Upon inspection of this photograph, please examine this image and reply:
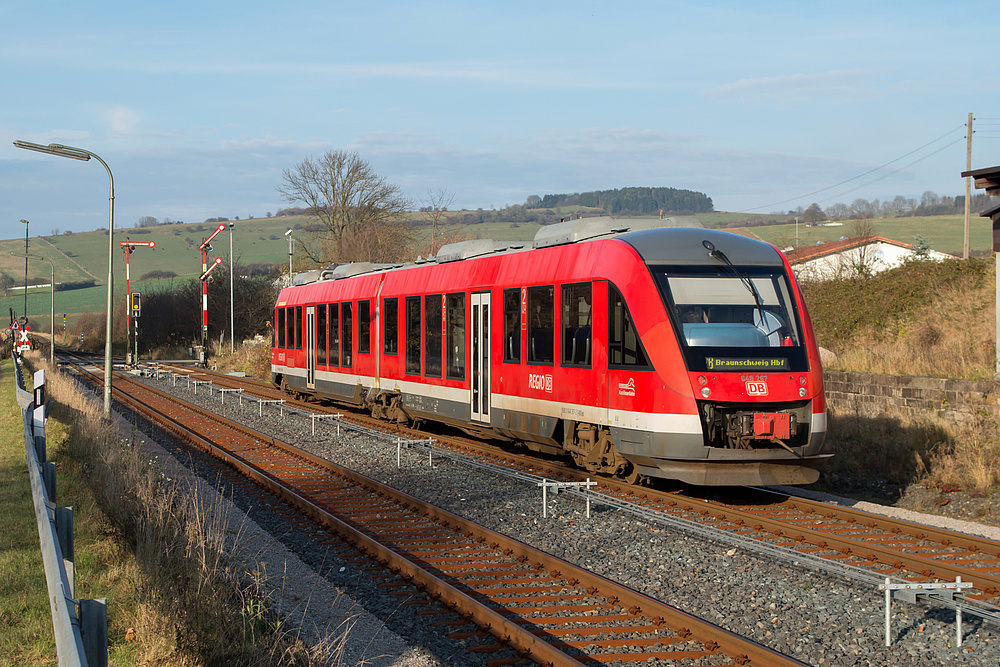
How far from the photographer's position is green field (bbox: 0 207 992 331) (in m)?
67.0

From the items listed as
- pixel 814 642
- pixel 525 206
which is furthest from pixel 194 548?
pixel 525 206

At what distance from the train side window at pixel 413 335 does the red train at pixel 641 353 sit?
1.51 meters

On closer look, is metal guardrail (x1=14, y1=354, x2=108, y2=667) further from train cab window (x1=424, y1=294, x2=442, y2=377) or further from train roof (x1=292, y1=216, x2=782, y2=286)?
train cab window (x1=424, y1=294, x2=442, y2=377)

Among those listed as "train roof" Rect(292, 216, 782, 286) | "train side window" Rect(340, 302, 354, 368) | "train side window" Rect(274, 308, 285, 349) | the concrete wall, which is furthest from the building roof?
"train side window" Rect(274, 308, 285, 349)

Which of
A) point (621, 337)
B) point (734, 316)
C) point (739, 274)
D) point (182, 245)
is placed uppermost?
point (182, 245)

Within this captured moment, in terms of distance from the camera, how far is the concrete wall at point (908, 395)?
13158 mm

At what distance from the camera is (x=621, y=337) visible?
35.4 ft

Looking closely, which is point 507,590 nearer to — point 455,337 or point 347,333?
point 455,337

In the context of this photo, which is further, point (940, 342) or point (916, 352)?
point (940, 342)

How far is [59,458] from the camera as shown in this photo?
1381cm

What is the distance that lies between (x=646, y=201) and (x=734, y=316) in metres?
73.9

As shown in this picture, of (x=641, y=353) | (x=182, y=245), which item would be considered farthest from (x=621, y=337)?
(x=182, y=245)

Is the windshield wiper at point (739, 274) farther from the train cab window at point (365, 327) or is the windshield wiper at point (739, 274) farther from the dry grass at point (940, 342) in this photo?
the train cab window at point (365, 327)

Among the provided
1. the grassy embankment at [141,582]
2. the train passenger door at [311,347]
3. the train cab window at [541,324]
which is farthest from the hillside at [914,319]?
the train passenger door at [311,347]
